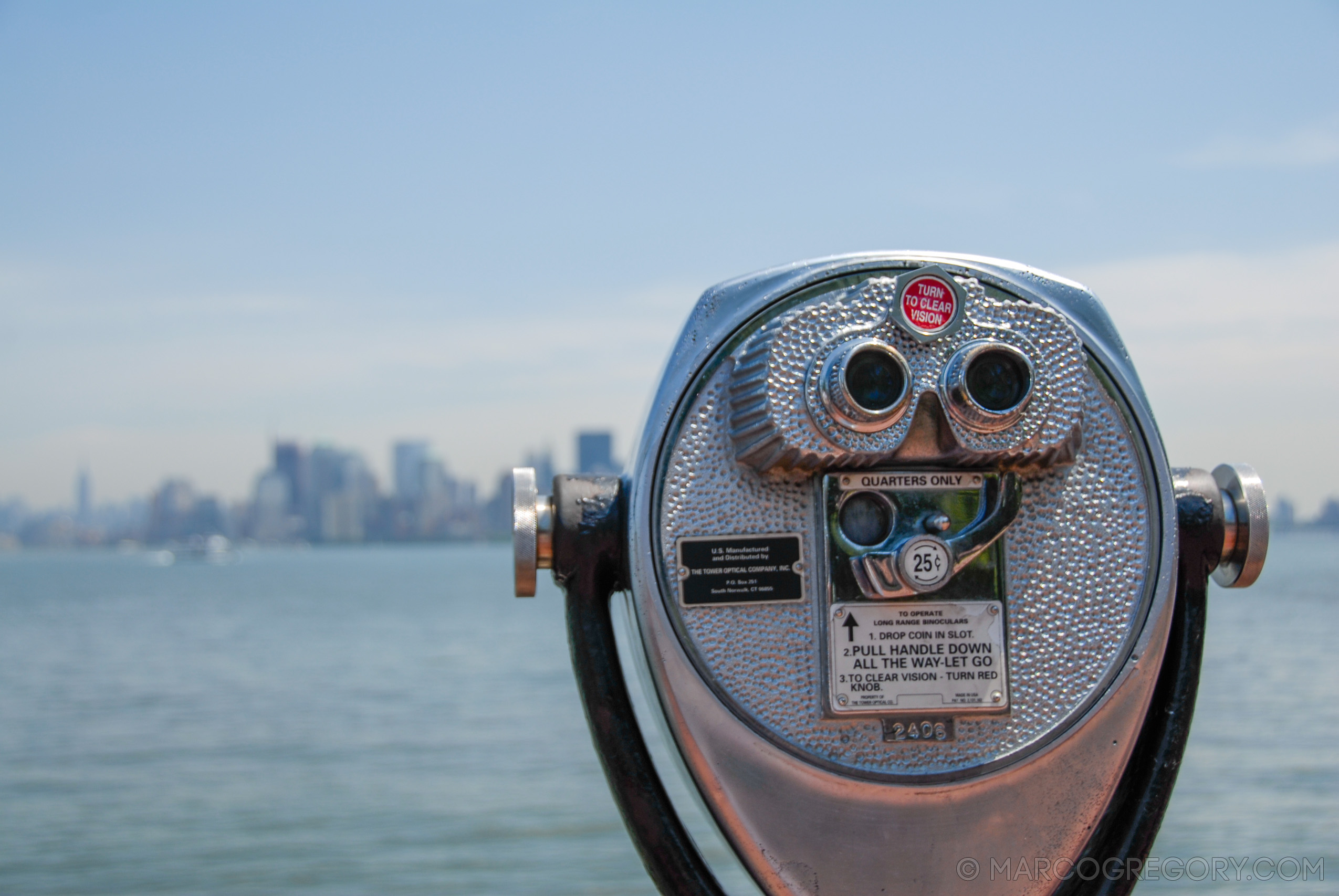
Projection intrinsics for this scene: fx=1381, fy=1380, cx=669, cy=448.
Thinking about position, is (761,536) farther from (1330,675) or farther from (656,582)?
(1330,675)

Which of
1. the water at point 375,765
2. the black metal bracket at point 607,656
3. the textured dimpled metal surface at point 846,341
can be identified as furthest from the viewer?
the water at point 375,765

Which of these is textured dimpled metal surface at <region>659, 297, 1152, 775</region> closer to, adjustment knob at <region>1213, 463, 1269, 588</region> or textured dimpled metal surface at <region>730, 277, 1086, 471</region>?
textured dimpled metal surface at <region>730, 277, 1086, 471</region>

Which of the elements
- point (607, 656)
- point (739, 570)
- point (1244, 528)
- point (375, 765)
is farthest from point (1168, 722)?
point (375, 765)

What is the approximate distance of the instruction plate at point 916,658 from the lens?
179 cm

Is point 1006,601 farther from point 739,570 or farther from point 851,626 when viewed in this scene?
point 739,570

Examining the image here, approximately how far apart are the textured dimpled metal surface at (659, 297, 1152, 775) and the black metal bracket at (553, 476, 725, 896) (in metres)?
0.13

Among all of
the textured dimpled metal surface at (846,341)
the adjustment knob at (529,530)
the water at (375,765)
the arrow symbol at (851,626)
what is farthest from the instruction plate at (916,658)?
the water at (375,765)

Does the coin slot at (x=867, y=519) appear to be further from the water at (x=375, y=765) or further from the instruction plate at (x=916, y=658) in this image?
the water at (x=375, y=765)

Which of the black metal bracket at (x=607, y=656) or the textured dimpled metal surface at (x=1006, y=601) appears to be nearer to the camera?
the textured dimpled metal surface at (x=1006, y=601)

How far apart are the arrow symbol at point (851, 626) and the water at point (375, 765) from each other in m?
7.34

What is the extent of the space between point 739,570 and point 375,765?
15.2 m

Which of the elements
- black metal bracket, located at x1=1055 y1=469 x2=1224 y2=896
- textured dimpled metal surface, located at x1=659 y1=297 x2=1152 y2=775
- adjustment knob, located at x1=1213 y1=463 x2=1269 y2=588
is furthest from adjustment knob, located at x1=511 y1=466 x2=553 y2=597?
adjustment knob, located at x1=1213 y1=463 x2=1269 y2=588

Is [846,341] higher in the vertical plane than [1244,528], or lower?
higher

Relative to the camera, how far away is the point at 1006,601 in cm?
183
